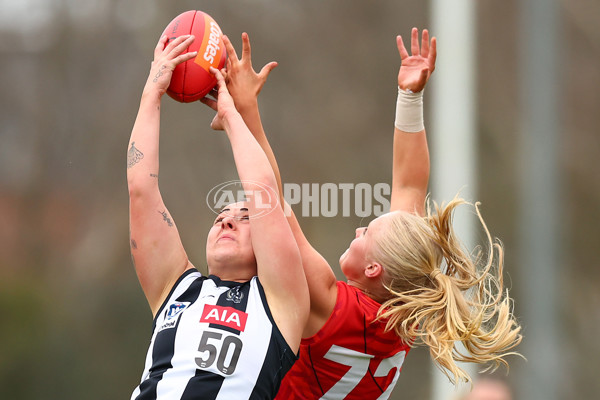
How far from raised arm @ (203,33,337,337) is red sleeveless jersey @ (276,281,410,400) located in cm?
4

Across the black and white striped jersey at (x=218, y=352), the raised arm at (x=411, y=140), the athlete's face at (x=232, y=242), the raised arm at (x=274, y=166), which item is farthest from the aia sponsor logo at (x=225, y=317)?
the raised arm at (x=411, y=140)

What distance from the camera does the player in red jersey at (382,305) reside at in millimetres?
2289

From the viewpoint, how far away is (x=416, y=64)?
9.20ft

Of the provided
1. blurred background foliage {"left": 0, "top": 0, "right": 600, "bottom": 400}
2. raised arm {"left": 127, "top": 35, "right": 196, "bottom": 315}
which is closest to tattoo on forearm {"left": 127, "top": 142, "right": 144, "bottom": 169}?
raised arm {"left": 127, "top": 35, "right": 196, "bottom": 315}

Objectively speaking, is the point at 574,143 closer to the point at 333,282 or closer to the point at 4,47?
the point at 333,282

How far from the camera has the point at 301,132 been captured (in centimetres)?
663

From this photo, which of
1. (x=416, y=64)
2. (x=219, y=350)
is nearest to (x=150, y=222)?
(x=219, y=350)

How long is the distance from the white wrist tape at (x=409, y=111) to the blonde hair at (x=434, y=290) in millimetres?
502

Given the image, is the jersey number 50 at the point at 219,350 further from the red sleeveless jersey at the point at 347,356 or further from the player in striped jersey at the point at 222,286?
the red sleeveless jersey at the point at 347,356

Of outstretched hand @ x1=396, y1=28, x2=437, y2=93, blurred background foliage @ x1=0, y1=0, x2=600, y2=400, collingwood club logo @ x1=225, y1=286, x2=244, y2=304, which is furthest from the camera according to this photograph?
blurred background foliage @ x1=0, y1=0, x2=600, y2=400

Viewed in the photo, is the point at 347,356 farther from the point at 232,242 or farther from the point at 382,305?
the point at 232,242

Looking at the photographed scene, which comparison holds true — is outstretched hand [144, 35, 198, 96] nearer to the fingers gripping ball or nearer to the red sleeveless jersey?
the fingers gripping ball

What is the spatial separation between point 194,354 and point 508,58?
5.62 meters

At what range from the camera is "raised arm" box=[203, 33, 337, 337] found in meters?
2.27
